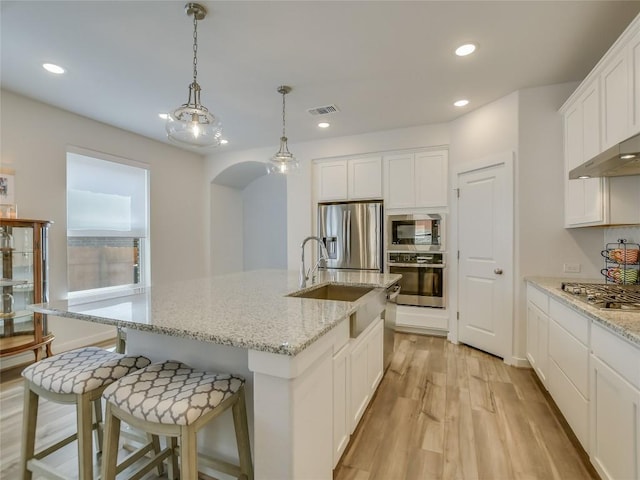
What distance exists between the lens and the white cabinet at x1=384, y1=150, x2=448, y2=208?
3816 mm

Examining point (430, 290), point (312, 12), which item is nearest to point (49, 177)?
point (312, 12)

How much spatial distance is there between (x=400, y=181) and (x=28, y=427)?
3938mm

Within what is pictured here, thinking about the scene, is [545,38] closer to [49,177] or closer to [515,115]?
[515,115]

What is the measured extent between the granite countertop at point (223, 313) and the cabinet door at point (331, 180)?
246cm

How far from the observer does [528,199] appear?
287cm

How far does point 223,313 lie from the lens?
144cm

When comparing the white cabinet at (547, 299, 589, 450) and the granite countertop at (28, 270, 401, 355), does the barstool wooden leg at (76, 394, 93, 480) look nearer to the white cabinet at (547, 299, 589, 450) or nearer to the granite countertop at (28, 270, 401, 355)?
the granite countertop at (28, 270, 401, 355)

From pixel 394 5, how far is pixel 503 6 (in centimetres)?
68

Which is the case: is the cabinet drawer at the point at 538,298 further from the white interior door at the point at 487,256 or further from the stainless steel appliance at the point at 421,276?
the stainless steel appliance at the point at 421,276

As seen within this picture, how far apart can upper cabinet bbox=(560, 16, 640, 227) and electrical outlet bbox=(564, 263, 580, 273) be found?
37 cm

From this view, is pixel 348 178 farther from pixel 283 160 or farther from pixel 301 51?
pixel 301 51

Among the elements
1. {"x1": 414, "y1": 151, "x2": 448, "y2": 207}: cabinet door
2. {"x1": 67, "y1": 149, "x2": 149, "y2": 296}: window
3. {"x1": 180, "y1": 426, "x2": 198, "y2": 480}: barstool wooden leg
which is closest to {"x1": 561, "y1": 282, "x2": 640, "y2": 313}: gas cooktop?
{"x1": 414, "y1": 151, "x2": 448, "y2": 207}: cabinet door

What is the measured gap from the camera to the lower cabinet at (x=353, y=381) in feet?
5.11

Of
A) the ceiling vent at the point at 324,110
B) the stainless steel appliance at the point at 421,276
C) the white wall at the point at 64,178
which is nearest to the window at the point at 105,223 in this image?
the white wall at the point at 64,178
